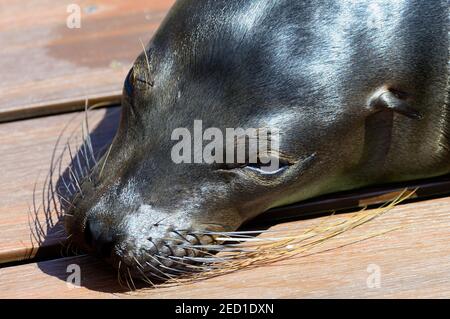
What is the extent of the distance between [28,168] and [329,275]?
55.9 inches

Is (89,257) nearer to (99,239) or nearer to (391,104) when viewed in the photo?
(99,239)

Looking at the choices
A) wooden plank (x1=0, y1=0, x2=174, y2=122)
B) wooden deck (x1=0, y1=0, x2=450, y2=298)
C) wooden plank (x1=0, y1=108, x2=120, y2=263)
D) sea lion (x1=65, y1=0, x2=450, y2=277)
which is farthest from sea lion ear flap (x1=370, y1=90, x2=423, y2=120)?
wooden plank (x1=0, y1=0, x2=174, y2=122)

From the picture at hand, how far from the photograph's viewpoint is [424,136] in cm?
310

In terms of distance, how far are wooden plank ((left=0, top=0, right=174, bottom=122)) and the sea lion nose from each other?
1.31 meters

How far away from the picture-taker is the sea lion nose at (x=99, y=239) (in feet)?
9.04

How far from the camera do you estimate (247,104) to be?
2783 mm

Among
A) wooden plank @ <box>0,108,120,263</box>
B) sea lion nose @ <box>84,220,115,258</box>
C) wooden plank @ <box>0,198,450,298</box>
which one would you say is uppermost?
wooden plank @ <box>0,108,120,263</box>

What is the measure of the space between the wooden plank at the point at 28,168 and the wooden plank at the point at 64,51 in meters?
0.11

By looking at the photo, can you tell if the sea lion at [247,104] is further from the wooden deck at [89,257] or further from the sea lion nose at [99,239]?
the wooden deck at [89,257]

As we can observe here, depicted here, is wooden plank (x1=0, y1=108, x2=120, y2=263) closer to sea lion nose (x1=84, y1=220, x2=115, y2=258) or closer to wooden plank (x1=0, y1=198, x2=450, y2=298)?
wooden plank (x1=0, y1=198, x2=450, y2=298)

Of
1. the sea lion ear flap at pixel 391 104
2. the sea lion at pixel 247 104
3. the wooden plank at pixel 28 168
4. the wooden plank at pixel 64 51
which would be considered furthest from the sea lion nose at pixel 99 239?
the wooden plank at pixel 64 51

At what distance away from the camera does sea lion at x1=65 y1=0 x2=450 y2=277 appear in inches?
109

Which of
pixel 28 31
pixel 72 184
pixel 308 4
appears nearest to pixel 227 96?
pixel 308 4

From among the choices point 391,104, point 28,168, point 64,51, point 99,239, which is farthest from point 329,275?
point 64,51
